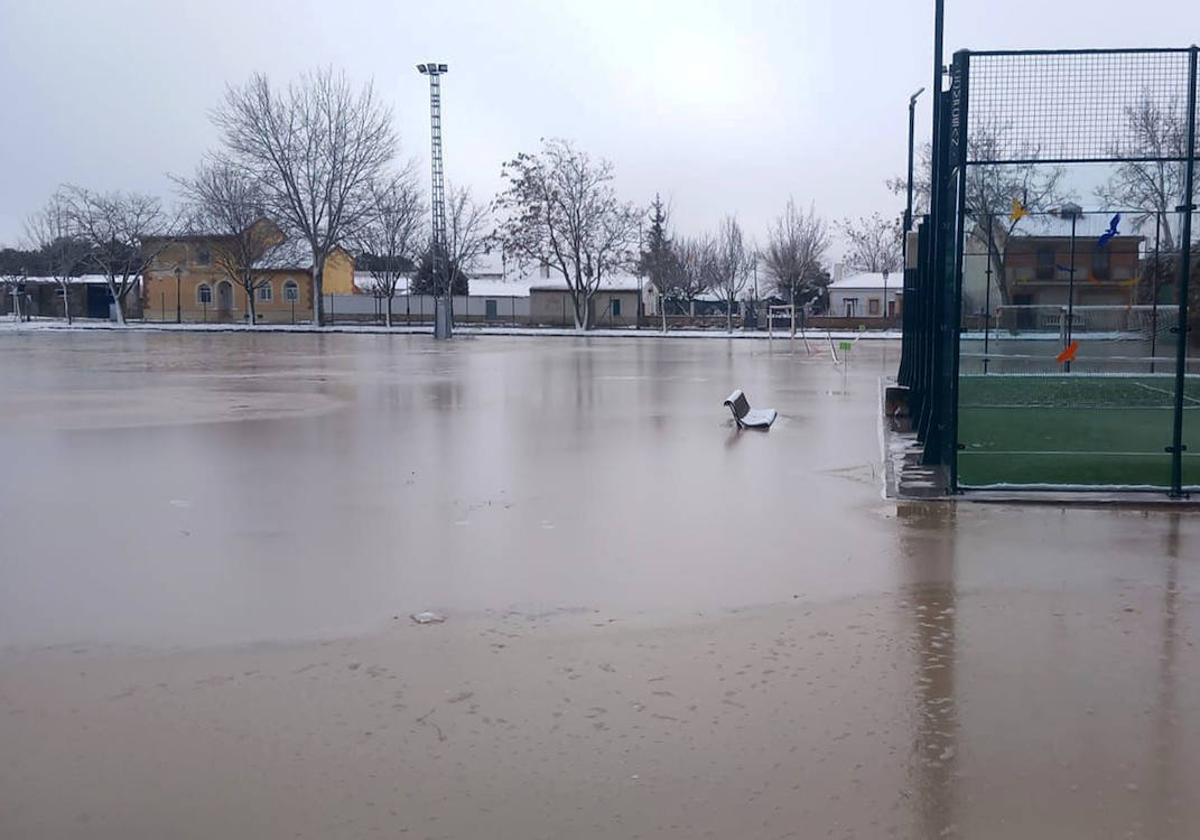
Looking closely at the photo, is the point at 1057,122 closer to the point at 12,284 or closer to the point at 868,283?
the point at 868,283

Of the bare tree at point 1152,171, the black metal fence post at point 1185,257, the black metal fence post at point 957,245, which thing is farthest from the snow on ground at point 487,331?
the black metal fence post at point 1185,257

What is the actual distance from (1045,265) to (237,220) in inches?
2320

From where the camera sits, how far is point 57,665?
5855 millimetres

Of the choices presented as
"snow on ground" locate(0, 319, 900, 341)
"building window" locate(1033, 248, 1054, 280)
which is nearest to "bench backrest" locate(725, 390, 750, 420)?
"building window" locate(1033, 248, 1054, 280)

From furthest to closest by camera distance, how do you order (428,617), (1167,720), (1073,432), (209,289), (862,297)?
(209,289) → (862,297) → (1073,432) → (428,617) → (1167,720)

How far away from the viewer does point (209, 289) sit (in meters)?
84.3

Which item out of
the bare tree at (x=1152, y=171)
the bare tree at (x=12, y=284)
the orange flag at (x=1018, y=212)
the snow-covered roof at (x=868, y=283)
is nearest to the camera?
the bare tree at (x=1152, y=171)

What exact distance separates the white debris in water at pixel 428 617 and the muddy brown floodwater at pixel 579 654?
9 cm

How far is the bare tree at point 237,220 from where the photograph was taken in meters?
68.3

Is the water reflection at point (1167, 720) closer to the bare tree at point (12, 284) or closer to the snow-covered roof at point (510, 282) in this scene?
the snow-covered roof at point (510, 282)

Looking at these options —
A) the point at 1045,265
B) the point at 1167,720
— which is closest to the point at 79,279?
the point at 1045,265

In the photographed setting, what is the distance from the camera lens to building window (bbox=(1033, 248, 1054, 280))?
59.4ft

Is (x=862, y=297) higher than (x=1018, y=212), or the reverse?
(x=1018, y=212)

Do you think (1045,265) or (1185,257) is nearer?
(1185,257)
